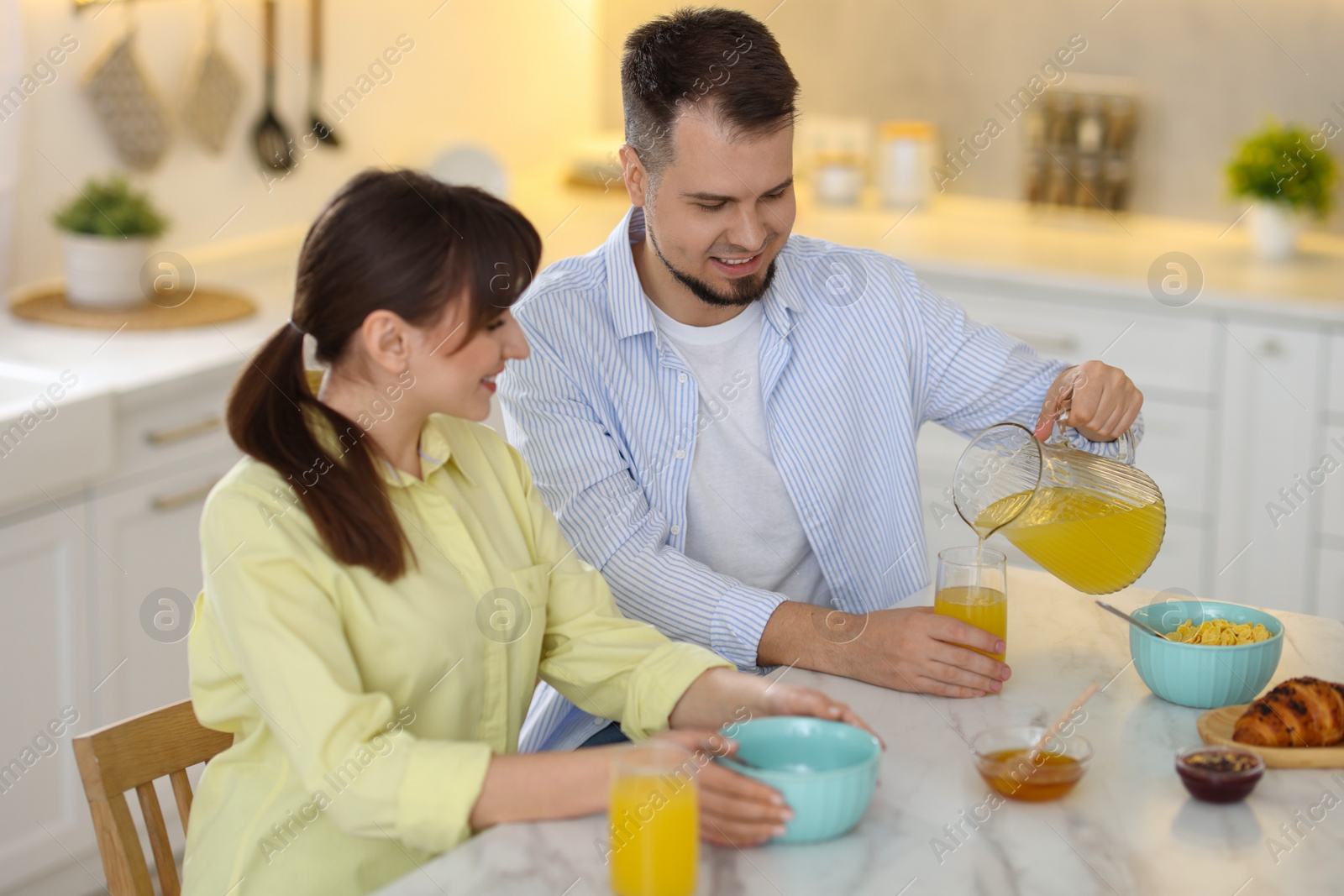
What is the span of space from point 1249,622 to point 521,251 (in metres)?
0.76

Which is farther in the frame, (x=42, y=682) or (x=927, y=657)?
(x=42, y=682)

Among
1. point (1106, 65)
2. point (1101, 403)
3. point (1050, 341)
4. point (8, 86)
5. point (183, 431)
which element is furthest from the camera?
point (1106, 65)

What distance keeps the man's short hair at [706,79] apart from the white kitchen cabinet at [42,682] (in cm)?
111

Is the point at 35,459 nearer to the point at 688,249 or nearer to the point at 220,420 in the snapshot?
the point at 220,420

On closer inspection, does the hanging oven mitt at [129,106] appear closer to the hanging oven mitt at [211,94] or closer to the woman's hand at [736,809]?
the hanging oven mitt at [211,94]

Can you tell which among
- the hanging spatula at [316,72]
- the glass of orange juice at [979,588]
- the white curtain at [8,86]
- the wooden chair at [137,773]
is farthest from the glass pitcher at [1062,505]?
the hanging spatula at [316,72]

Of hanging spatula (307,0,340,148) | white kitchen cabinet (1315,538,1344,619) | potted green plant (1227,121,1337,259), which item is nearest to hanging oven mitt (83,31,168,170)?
hanging spatula (307,0,340,148)

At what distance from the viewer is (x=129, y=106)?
8.81 ft

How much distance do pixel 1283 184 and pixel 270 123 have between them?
214 cm

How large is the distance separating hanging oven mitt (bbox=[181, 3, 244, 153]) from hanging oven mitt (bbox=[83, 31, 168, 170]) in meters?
0.07

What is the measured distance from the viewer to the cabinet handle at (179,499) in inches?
91.3

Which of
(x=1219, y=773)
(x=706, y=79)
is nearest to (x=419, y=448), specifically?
(x=706, y=79)

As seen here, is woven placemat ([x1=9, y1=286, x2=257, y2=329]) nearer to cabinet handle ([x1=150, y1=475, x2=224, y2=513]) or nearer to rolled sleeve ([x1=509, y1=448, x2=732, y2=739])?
cabinet handle ([x1=150, y1=475, x2=224, y2=513])

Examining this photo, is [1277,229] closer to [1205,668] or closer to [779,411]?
[779,411]
